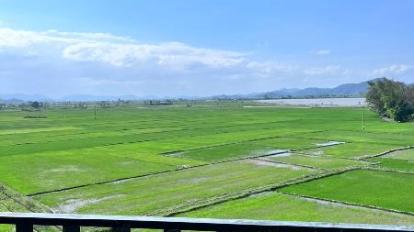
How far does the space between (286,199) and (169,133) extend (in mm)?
30843

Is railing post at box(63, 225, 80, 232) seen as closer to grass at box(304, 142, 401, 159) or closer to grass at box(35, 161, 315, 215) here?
grass at box(35, 161, 315, 215)

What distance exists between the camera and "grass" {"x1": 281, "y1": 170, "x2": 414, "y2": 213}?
18.6 metres

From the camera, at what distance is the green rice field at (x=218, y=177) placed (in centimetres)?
1782

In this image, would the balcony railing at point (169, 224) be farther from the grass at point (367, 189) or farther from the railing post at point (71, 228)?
the grass at point (367, 189)

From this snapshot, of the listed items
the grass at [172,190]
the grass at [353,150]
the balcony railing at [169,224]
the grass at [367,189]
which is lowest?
the grass at [172,190]

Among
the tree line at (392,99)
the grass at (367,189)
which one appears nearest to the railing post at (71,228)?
the grass at (367,189)

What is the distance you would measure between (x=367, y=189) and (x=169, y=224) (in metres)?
19.8

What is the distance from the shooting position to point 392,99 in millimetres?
67750

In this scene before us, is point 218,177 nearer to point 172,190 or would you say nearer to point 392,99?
point 172,190

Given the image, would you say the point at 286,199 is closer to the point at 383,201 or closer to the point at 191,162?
the point at 383,201

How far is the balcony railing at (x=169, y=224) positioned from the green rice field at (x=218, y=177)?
39.1 feet

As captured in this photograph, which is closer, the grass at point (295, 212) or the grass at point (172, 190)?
the grass at point (295, 212)

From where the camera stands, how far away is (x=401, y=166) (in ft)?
88.5

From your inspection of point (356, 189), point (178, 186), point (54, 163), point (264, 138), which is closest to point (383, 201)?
point (356, 189)
